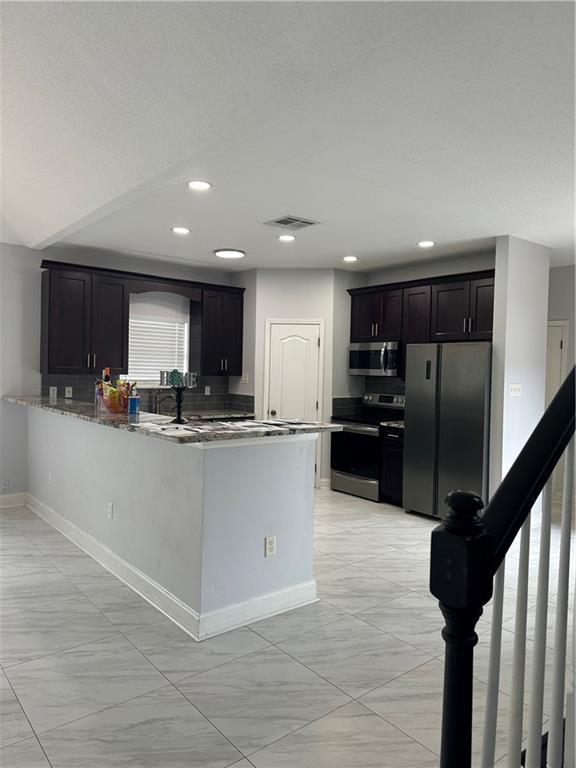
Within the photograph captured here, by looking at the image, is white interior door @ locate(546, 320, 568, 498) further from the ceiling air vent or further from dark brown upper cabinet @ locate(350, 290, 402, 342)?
the ceiling air vent

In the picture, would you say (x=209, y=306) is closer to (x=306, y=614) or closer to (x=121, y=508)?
(x=121, y=508)

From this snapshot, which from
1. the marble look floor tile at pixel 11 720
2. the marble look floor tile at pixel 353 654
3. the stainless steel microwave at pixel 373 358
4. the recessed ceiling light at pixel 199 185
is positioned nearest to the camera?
the marble look floor tile at pixel 11 720

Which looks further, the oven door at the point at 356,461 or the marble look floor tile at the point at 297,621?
the oven door at the point at 356,461

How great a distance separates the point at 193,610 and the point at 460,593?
242cm

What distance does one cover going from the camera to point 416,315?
240 inches

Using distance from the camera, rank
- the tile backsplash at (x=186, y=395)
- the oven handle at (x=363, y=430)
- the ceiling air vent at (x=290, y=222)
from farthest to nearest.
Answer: the oven handle at (x=363, y=430) → the tile backsplash at (x=186, y=395) → the ceiling air vent at (x=290, y=222)

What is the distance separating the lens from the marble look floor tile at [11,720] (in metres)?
2.18

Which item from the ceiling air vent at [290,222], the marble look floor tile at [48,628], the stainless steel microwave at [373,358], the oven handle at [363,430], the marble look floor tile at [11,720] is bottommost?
the marble look floor tile at [11,720]

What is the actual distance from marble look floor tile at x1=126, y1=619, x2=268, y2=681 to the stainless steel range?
10.8 feet

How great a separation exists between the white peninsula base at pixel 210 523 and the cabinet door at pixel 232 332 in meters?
3.04

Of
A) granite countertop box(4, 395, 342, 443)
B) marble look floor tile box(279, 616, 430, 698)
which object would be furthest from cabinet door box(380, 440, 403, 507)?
marble look floor tile box(279, 616, 430, 698)

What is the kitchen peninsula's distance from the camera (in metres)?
3.05

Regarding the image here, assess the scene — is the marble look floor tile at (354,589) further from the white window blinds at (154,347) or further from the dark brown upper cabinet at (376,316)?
the white window blinds at (154,347)

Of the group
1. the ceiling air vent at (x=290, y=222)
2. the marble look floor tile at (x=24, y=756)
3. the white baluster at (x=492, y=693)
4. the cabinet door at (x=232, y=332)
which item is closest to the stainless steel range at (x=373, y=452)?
the cabinet door at (x=232, y=332)
